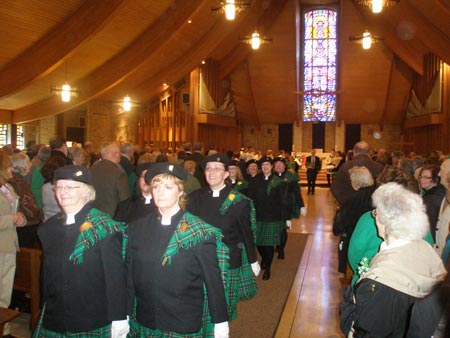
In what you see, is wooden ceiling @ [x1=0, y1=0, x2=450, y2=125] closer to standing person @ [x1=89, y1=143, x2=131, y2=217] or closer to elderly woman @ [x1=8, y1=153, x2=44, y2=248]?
standing person @ [x1=89, y1=143, x2=131, y2=217]

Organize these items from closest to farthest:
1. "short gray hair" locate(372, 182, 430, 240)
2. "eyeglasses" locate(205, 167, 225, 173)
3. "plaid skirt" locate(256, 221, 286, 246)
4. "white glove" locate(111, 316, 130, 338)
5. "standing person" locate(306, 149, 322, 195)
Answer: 1. "short gray hair" locate(372, 182, 430, 240)
2. "white glove" locate(111, 316, 130, 338)
3. "eyeglasses" locate(205, 167, 225, 173)
4. "plaid skirt" locate(256, 221, 286, 246)
5. "standing person" locate(306, 149, 322, 195)

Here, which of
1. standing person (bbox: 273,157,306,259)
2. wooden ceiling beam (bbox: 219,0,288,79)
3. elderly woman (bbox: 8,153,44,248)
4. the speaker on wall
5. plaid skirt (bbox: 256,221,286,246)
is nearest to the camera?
elderly woman (bbox: 8,153,44,248)

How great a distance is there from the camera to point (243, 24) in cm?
1599

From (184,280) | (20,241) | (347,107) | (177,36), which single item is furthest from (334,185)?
(347,107)

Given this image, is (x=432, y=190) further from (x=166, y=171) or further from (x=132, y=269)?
(x=132, y=269)

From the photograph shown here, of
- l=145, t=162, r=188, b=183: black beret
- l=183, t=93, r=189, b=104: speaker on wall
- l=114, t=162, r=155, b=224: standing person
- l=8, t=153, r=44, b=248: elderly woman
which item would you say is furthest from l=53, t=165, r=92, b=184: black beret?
l=183, t=93, r=189, b=104: speaker on wall

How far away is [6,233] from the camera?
12.7 feet

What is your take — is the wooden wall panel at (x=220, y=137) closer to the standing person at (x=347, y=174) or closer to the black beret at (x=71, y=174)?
the standing person at (x=347, y=174)

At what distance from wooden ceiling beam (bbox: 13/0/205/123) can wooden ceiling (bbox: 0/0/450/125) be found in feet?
0.08

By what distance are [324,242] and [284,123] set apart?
15.0 metres

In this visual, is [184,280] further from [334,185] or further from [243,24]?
[243,24]

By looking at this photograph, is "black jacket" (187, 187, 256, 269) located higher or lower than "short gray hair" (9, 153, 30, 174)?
lower

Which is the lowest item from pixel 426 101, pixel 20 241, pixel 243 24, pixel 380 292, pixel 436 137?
pixel 20 241

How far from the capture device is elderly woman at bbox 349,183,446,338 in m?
2.08
